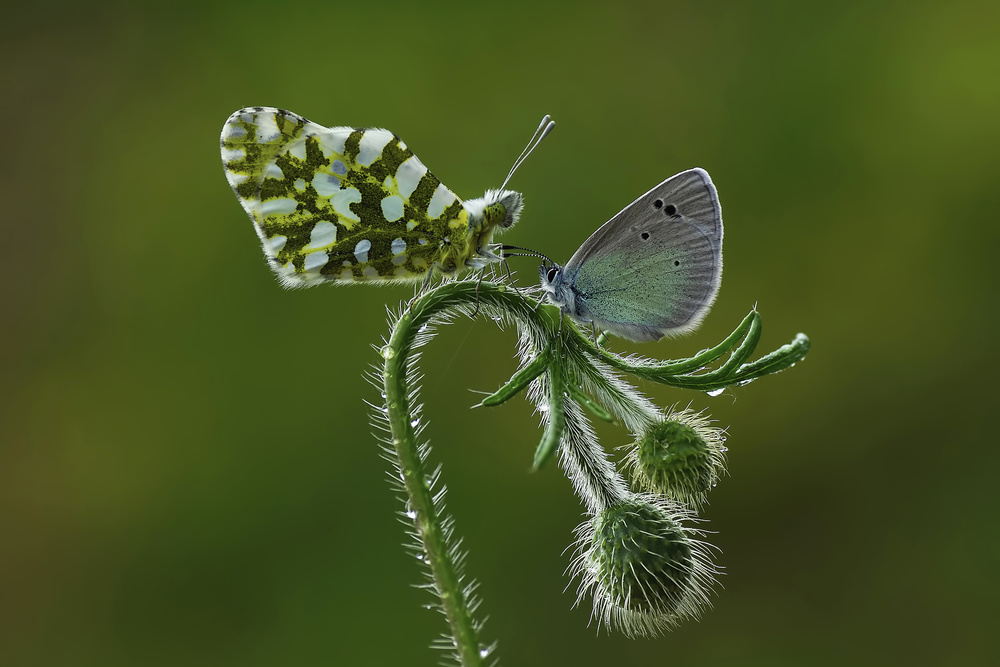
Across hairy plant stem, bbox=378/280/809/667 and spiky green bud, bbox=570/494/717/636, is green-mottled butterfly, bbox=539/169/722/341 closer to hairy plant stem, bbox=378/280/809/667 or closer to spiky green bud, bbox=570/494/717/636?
hairy plant stem, bbox=378/280/809/667

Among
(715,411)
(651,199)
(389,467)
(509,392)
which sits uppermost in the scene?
(651,199)

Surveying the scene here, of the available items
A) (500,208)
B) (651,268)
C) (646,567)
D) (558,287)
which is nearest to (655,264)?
(651,268)

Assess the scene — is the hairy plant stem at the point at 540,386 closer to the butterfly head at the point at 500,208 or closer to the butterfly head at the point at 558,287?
the butterfly head at the point at 558,287

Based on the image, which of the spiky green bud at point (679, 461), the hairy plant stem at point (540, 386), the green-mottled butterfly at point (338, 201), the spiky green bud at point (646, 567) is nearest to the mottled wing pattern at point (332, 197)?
the green-mottled butterfly at point (338, 201)

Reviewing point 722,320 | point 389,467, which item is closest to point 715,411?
point 722,320

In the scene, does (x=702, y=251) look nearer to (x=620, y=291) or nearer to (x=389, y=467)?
(x=620, y=291)

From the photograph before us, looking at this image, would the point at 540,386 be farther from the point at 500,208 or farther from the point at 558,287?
the point at 500,208
